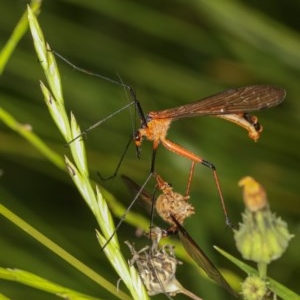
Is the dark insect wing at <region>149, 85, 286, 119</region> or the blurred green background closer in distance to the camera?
the dark insect wing at <region>149, 85, 286, 119</region>

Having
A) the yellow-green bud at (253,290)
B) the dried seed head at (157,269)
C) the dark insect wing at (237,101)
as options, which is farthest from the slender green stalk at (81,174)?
the dark insect wing at (237,101)

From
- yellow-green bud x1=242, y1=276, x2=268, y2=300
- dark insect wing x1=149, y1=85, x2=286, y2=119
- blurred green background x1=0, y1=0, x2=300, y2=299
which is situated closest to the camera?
yellow-green bud x1=242, y1=276, x2=268, y2=300

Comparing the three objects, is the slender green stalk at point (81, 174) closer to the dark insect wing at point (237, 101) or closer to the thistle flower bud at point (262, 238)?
the thistle flower bud at point (262, 238)

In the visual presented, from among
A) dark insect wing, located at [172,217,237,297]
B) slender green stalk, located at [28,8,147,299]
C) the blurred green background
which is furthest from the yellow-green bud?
the blurred green background

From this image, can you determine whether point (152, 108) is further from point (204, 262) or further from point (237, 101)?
point (204, 262)

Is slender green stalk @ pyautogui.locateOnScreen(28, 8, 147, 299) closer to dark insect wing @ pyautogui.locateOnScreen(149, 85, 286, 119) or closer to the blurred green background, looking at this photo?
dark insect wing @ pyautogui.locateOnScreen(149, 85, 286, 119)

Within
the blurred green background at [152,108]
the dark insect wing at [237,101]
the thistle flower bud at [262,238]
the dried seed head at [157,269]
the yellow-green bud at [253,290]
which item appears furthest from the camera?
the blurred green background at [152,108]
